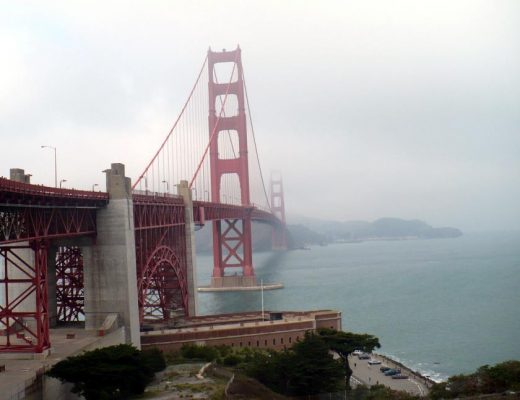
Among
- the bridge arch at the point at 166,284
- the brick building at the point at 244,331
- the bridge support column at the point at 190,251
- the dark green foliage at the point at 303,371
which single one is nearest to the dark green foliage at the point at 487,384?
the dark green foliage at the point at 303,371

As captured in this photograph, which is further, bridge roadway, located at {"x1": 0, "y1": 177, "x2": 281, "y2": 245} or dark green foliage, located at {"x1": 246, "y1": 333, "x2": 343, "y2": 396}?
dark green foliage, located at {"x1": 246, "y1": 333, "x2": 343, "y2": 396}

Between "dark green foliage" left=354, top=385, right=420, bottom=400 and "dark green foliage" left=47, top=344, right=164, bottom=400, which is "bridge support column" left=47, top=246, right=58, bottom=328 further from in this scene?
"dark green foliage" left=354, top=385, right=420, bottom=400

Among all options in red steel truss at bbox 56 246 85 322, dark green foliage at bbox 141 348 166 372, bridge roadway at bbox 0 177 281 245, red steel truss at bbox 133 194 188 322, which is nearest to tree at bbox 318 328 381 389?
dark green foliage at bbox 141 348 166 372

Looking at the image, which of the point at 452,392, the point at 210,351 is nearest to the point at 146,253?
the point at 210,351

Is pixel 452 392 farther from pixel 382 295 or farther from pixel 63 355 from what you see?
pixel 382 295

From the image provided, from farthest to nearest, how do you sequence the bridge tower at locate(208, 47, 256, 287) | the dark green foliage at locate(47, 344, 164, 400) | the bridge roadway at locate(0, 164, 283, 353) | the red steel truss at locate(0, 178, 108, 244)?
the bridge tower at locate(208, 47, 256, 287) < the bridge roadway at locate(0, 164, 283, 353) < the dark green foliage at locate(47, 344, 164, 400) < the red steel truss at locate(0, 178, 108, 244)

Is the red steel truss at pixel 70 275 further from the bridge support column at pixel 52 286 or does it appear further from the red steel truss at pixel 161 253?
the red steel truss at pixel 161 253

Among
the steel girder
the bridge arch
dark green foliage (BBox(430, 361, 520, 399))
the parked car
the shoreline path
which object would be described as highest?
the steel girder
